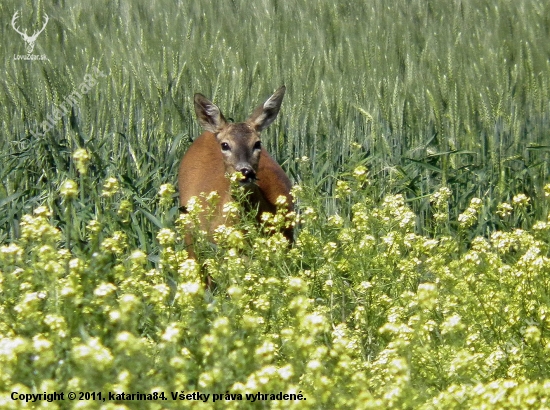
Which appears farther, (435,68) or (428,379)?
(435,68)

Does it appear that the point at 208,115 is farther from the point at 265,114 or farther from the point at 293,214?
the point at 293,214

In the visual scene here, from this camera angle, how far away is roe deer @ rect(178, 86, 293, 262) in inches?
265

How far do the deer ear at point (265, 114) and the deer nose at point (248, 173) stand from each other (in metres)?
0.74

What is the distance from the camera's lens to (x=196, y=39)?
9.46m

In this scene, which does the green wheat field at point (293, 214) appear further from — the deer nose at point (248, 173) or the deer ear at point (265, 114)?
the deer nose at point (248, 173)

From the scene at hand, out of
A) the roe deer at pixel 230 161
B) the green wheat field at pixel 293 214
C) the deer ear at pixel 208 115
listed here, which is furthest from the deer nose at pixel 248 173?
the deer ear at pixel 208 115

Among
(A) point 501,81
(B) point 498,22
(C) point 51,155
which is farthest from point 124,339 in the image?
(B) point 498,22

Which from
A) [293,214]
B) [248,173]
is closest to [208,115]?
[248,173]

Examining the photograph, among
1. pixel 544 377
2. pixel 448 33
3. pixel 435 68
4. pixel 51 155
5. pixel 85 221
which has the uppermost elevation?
pixel 448 33

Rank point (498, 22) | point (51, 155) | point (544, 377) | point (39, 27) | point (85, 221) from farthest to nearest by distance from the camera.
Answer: point (498, 22) → point (39, 27) → point (51, 155) → point (85, 221) → point (544, 377)

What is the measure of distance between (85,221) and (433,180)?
2.28 m

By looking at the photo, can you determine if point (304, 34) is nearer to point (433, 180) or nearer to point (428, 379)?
point (433, 180)

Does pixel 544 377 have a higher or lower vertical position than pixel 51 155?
lower

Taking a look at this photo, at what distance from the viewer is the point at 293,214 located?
5297 millimetres
